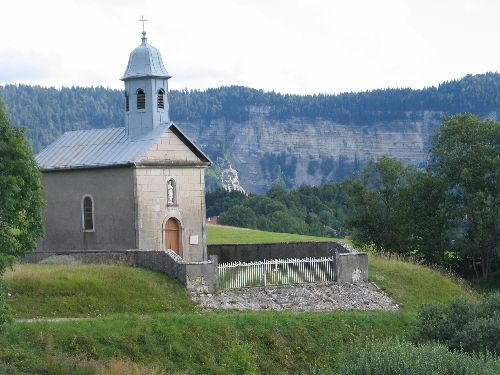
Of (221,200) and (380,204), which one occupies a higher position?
(380,204)

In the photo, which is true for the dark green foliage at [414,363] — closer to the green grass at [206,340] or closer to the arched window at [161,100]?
the green grass at [206,340]

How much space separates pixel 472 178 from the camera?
193 feet

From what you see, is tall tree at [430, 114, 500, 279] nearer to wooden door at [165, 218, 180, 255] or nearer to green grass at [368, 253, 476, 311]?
green grass at [368, 253, 476, 311]

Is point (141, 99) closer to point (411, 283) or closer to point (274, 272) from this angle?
point (274, 272)

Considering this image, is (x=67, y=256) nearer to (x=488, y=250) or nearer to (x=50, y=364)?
(x=50, y=364)

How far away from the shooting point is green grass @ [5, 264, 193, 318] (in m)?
34.7

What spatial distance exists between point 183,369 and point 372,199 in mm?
32354

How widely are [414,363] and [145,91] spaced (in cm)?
2326

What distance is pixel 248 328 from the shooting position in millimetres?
33781

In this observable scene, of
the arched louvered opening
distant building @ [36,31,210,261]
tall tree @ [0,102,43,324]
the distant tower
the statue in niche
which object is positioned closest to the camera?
tall tree @ [0,102,43,324]

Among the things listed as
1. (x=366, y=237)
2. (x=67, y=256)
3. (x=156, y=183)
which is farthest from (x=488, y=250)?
(x=67, y=256)

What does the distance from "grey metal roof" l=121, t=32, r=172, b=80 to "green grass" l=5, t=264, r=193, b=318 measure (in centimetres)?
1044

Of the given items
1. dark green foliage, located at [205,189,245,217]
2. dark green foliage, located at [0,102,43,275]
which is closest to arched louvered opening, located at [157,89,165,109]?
dark green foliage, located at [0,102,43,275]

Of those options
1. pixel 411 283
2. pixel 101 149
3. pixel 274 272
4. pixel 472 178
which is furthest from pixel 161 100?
pixel 472 178
